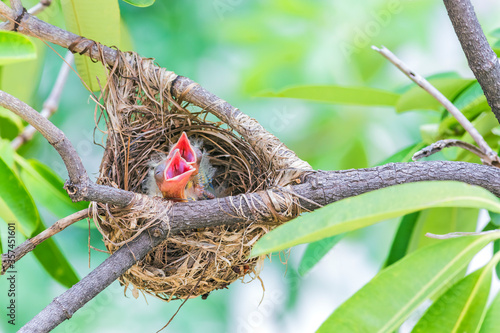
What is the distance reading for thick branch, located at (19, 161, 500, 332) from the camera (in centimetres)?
86

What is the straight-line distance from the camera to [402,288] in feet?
2.00

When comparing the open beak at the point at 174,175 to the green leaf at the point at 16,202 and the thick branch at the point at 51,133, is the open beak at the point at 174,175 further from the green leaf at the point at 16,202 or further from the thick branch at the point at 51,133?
the thick branch at the point at 51,133

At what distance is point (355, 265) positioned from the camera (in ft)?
7.55

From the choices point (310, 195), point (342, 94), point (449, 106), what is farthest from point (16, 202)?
point (449, 106)

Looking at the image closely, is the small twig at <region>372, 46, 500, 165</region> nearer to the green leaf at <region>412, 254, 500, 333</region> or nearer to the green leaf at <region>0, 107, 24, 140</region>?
the green leaf at <region>412, 254, 500, 333</region>

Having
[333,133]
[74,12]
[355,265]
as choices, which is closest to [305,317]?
[355,265]

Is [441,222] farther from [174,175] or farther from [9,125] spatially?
[9,125]

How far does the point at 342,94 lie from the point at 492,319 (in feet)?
2.48

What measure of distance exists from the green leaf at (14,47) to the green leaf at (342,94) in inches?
23.9

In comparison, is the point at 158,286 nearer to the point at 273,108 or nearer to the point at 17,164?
the point at 17,164

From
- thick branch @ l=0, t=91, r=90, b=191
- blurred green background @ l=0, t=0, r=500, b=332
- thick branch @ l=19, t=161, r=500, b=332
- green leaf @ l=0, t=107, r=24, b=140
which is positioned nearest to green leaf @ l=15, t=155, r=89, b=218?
green leaf @ l=0, t=107, r=24, b=140

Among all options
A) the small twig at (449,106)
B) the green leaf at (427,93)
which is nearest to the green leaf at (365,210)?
the small twig at (449,106)

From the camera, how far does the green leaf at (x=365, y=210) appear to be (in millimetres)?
510

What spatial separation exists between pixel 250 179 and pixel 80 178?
23.8 inches
